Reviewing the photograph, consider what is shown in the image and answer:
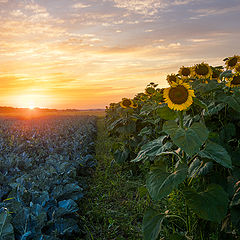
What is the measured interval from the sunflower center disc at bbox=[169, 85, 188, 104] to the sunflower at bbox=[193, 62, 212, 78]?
1217 mm

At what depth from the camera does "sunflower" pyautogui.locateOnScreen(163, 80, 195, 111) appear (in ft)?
6.64

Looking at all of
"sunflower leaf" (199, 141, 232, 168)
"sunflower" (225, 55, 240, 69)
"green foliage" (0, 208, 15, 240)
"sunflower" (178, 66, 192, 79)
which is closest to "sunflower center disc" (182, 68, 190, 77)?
"sunflower" (178, 66, 192, 79)

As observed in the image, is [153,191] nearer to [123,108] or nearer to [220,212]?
[220,212]

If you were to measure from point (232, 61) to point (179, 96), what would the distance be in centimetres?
194

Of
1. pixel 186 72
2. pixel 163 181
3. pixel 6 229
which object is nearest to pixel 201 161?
pixel 163 181

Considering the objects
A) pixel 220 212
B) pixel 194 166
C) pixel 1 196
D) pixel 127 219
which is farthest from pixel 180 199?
pixel 1 196

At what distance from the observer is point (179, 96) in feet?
6.72

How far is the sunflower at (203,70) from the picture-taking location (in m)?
3.12

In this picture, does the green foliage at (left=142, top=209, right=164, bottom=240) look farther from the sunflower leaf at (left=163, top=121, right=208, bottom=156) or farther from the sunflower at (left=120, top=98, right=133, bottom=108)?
the sunflower at (left=120, top=98, right=133, bottom=108)

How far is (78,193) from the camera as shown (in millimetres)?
3691

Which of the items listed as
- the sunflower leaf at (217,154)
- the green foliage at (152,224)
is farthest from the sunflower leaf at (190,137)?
the green foliage at (152,224)

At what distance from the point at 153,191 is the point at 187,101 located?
76 centimetres

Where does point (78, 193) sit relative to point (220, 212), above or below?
below

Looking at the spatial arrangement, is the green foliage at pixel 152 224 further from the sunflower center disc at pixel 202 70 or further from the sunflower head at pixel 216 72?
the sunflower head at pixel 216 72
